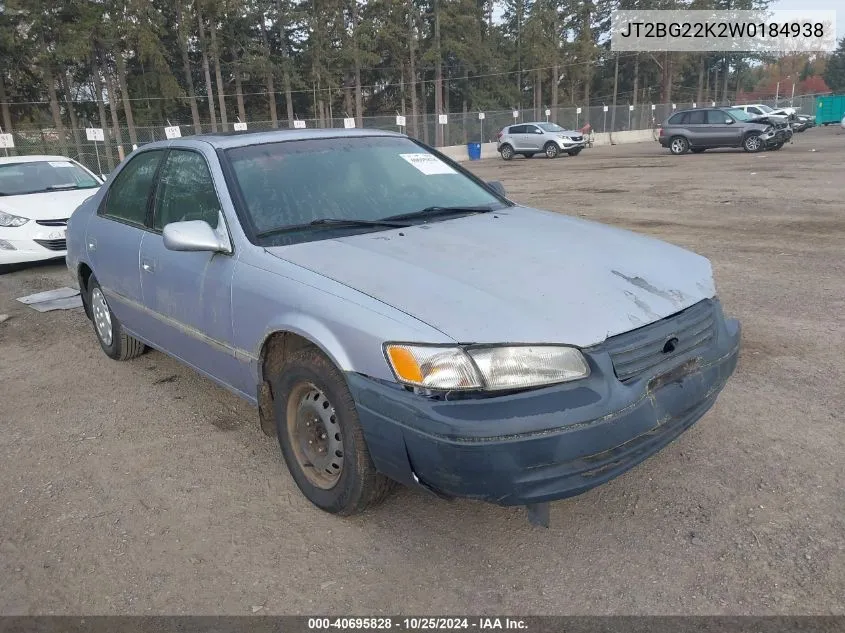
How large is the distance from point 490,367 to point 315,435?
101cm

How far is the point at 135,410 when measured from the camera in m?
4.20

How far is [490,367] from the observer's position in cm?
231

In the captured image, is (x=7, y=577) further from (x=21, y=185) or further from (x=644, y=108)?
(x=644, y=108)

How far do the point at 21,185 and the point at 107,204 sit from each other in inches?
224

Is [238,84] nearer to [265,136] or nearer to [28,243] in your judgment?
[28,243]

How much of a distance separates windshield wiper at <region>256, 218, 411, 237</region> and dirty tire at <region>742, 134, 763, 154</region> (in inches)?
945

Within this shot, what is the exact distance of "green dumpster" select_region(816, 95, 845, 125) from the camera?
47000mm

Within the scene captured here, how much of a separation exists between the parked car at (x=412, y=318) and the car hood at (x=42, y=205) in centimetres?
528

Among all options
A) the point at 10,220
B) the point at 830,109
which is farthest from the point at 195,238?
the point at 830,109

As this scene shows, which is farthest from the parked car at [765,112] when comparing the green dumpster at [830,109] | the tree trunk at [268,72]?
the tree trunk at [268,72]

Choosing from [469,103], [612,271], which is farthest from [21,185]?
[469,103]

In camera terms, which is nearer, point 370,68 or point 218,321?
point 218,321

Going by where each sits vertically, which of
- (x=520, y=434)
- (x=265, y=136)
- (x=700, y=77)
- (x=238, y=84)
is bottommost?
(x=520, y=434)

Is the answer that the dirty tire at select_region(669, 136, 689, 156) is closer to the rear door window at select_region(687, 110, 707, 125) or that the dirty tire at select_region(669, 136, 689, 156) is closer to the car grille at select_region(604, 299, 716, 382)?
the rear door window at select_region(687, 110, 707, 125)
